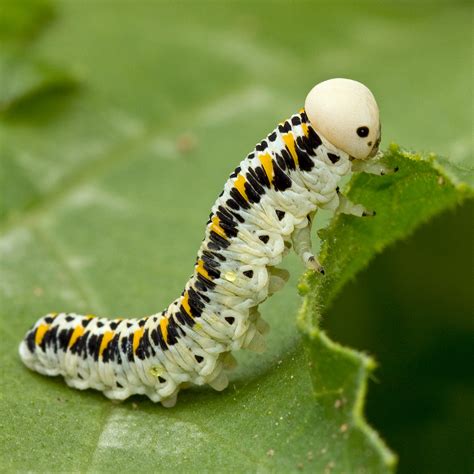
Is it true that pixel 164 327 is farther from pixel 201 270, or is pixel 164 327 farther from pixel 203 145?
pixel 203 145

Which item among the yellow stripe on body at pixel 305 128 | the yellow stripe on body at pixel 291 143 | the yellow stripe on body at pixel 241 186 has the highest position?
the yellow stripe on body at pixel 305 128

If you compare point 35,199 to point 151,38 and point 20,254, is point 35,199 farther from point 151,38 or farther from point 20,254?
point 151,38

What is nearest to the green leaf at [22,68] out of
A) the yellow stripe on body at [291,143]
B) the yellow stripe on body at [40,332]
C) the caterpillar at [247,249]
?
the yellow stripe on body at [40,332]

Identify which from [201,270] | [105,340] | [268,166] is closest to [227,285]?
[201,270]

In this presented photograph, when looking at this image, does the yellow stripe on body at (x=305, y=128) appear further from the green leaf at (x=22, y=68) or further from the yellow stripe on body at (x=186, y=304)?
the green leaf at (x=22, y=68)

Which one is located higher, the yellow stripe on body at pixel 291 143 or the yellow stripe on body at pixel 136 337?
the yellow stripe on body at pixel 291 143

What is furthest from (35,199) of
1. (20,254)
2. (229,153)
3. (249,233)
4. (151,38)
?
(249,233)
